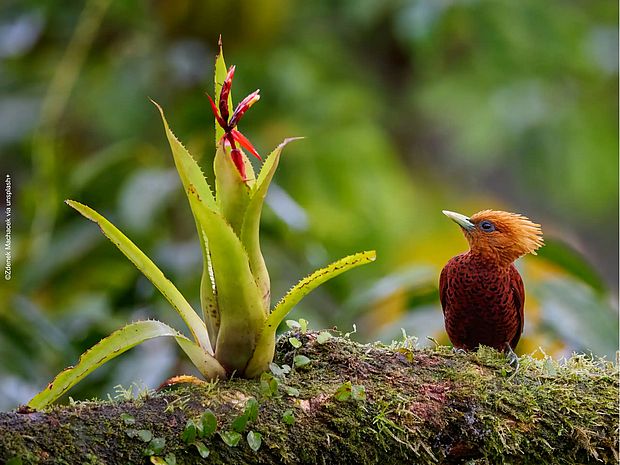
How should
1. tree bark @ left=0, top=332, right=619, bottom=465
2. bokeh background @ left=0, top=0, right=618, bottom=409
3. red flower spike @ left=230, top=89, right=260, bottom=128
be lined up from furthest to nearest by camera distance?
1. bokeh background @ left=0, top=0, right=618, bottom=409
2. red flower spike @ left=230, top=89, right=260, bottom=128
3. tree bark @ left=0, top=332, right=619, bottom=465

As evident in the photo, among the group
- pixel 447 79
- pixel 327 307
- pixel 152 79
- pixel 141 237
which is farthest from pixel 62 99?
pixel 447 79

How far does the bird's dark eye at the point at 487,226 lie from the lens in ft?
5.40

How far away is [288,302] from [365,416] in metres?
0.22

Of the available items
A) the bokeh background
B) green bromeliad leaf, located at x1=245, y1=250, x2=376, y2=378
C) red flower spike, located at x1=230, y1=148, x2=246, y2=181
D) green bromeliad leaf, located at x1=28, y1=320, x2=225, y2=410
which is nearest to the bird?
green bromeliad leaf, located at x1=245, y1=250, x2=376, y2=378

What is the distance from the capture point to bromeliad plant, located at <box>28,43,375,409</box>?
54.6 inches

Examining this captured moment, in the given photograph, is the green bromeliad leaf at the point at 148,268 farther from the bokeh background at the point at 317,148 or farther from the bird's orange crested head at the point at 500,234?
the bokeh background at the point at 317,148

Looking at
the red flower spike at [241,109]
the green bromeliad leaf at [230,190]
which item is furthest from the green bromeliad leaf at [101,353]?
the red flower spike at [241,109]

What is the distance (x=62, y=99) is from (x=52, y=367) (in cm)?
116

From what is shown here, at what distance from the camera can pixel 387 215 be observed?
4.11 m

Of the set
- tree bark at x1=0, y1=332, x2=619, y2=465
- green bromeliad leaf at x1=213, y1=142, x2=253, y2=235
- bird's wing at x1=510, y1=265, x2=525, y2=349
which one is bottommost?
tree bark at x1=0, y1=332, x2=619, y2=465

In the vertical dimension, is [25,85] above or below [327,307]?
above

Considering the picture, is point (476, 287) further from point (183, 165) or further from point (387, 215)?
point (387, 215)

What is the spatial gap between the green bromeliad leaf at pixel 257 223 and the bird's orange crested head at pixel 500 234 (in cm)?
37

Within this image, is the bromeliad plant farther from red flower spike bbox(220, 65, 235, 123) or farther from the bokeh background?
the bokeh background
